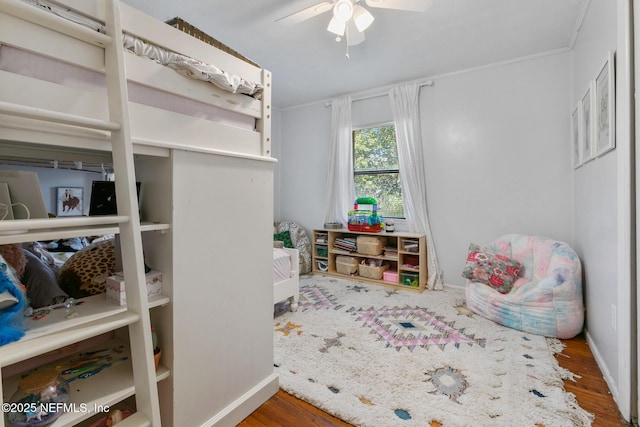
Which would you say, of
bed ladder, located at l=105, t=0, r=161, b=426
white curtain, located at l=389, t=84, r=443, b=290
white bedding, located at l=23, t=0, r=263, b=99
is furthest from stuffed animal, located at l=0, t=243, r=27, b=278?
white curtain, located at l=389, t=84, r=443, b=290

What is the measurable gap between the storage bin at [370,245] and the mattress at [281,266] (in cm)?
134

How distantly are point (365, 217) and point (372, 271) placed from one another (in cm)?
70

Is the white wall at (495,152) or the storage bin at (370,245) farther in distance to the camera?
the storage bin at (370,245)

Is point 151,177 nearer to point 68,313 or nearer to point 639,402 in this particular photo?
point 68,313

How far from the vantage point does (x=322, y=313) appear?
2.86 metres

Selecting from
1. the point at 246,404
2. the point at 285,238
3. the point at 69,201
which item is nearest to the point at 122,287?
Answer: the point at 246,404

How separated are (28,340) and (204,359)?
652mm

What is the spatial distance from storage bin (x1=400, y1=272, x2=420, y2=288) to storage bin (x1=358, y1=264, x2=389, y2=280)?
0.25m

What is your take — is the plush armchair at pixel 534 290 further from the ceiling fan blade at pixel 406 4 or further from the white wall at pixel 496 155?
the ceiling fan blade at pixel 406 4

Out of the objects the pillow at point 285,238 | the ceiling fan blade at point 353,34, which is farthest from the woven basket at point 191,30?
the pillow at point 285,238

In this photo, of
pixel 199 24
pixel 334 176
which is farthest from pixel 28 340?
pixel 334 176

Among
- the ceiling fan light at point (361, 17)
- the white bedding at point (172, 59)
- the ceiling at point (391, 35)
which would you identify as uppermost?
the ceiling at point (391, 35)

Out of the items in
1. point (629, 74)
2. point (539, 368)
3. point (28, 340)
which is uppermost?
point (629, 74)

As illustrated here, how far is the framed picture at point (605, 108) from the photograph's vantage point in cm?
169
